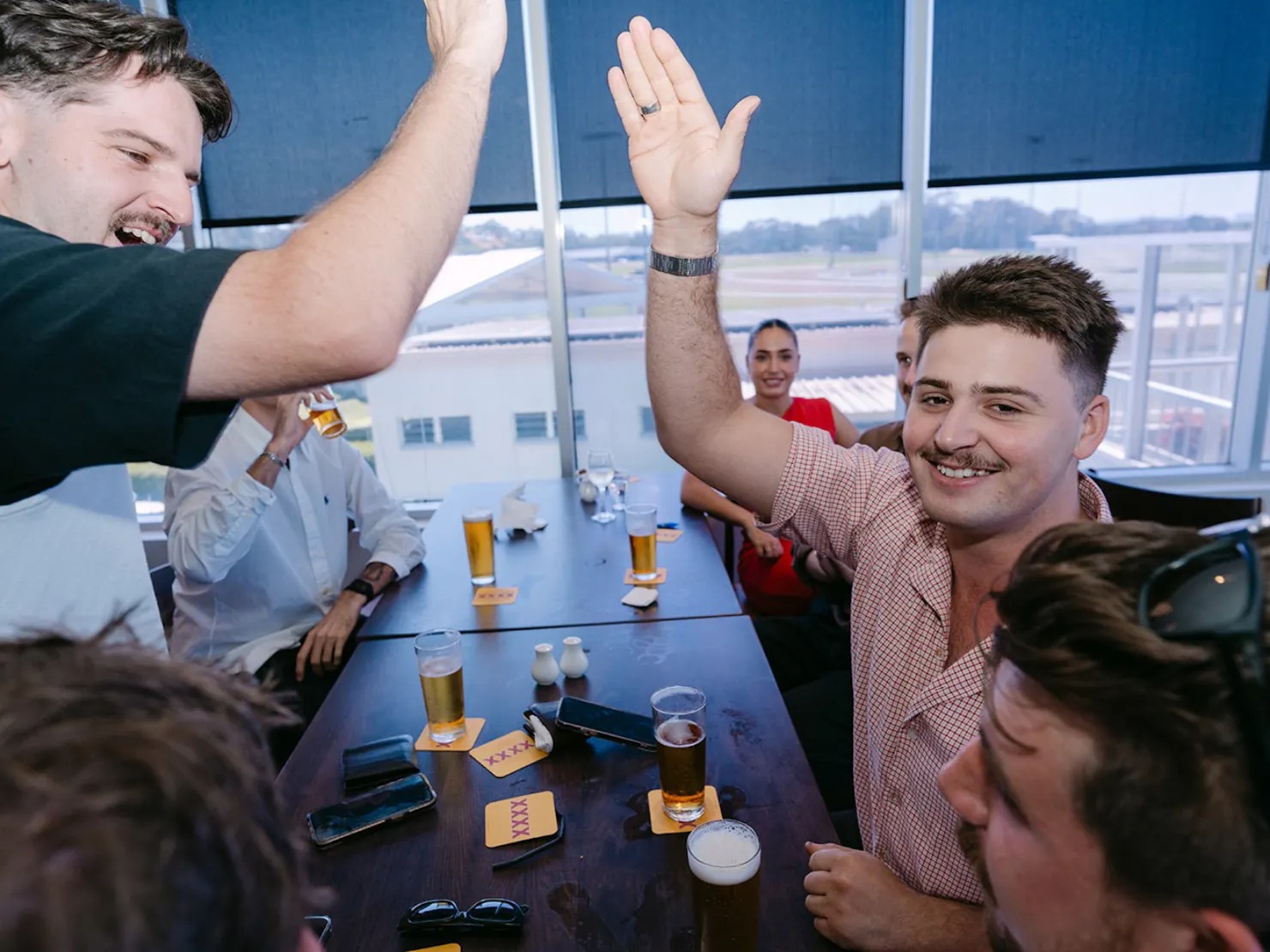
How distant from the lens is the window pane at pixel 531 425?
440 cm

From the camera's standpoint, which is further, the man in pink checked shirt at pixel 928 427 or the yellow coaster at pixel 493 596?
the yellow coaster at pixel 493 596

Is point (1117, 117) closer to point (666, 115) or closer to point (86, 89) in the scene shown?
point (666, 115)

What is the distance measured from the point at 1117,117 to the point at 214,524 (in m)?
4.29

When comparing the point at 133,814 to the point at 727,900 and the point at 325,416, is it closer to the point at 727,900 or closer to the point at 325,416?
the point at 727,900

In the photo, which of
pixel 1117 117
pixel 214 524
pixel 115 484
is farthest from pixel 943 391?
pixel 1117 117

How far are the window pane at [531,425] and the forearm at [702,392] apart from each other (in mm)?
2824

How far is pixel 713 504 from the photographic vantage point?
10.2ft

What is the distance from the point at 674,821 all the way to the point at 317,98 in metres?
3.88

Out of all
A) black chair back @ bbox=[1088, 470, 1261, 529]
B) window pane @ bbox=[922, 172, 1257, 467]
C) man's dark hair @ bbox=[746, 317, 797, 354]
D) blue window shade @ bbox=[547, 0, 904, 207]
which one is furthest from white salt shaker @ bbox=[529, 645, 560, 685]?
window pane @ bbox=[922, 172, 1257, 467]

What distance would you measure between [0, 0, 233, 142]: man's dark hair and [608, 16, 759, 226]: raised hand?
0.69m

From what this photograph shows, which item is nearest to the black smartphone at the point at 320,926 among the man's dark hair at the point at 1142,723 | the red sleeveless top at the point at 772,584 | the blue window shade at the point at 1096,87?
the man's dark hair at the point at 1142,723

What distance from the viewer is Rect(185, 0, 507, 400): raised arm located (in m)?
0.73

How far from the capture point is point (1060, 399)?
142 centimetres

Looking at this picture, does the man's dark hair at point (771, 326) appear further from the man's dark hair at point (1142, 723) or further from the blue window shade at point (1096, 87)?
the man's dark hair at point (1142, 723)
